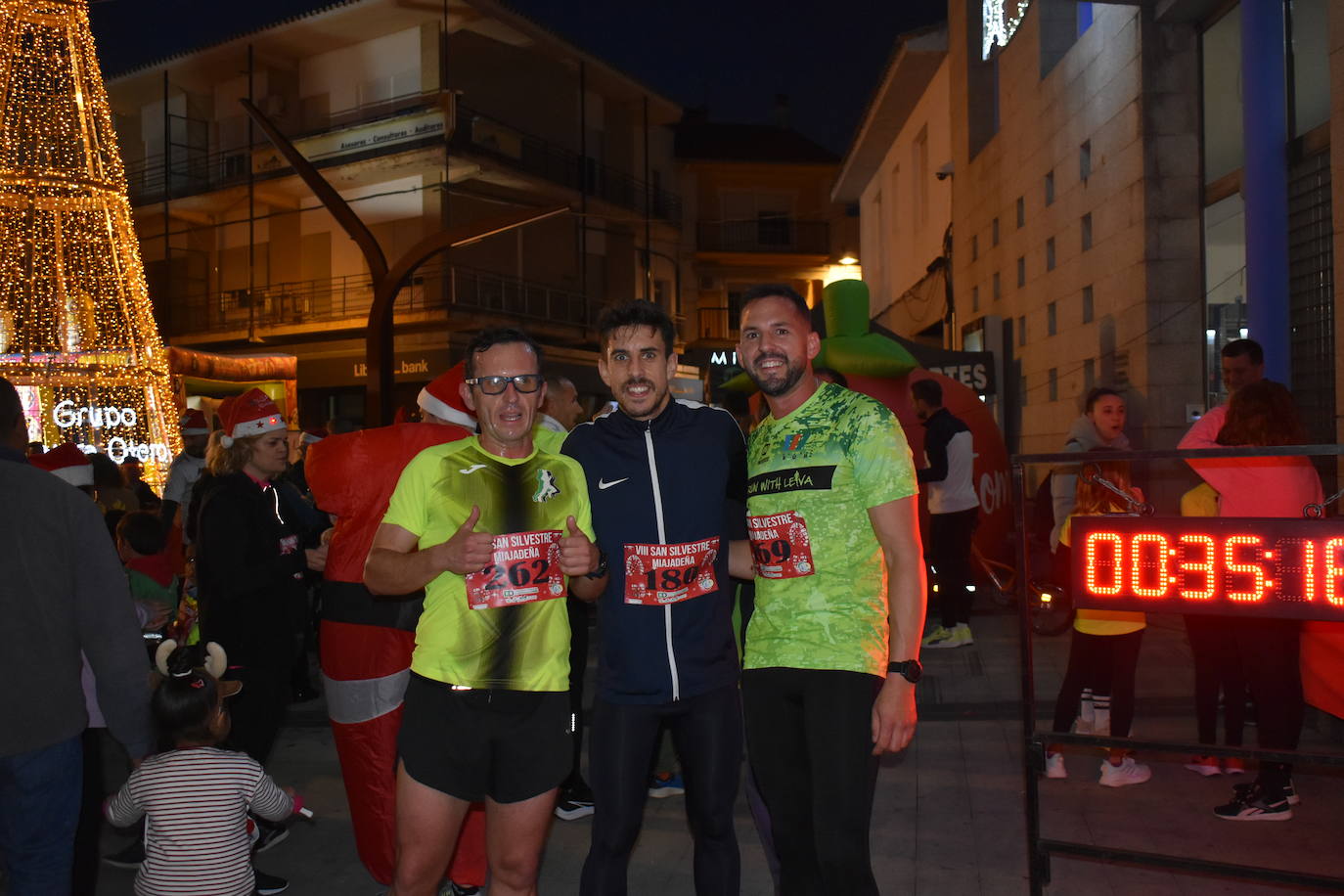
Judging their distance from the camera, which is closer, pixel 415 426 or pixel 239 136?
pixel 415 426

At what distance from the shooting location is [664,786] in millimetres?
5598

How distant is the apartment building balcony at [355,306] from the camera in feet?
79.8

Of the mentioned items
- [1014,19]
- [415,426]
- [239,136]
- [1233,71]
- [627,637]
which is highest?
[239,136]

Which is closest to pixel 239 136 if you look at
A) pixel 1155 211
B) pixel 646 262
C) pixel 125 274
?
pixel 646 262

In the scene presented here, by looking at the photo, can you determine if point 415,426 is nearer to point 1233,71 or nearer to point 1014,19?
point 1233,71

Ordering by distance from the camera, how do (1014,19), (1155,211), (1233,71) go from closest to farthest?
1. (1233,71)
2. (1155,211)
3. (1014,19)

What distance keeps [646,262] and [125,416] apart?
19.9 metres

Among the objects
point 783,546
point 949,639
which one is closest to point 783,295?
point 783,546

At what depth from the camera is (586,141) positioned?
30.1 m

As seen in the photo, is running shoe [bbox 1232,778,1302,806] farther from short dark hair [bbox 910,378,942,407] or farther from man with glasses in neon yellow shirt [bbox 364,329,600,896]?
short dark hair [bbox 910,378,942,407]

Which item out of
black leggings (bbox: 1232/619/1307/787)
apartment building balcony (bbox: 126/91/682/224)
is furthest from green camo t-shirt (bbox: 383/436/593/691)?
apartment building balcony (bbox: 126/91/682/224)

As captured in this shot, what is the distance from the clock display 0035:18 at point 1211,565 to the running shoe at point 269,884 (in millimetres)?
3355

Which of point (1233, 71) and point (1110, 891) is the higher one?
point (1233, 71)

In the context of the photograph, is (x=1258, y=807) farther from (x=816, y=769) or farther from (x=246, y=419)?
(x=246, y=419)
